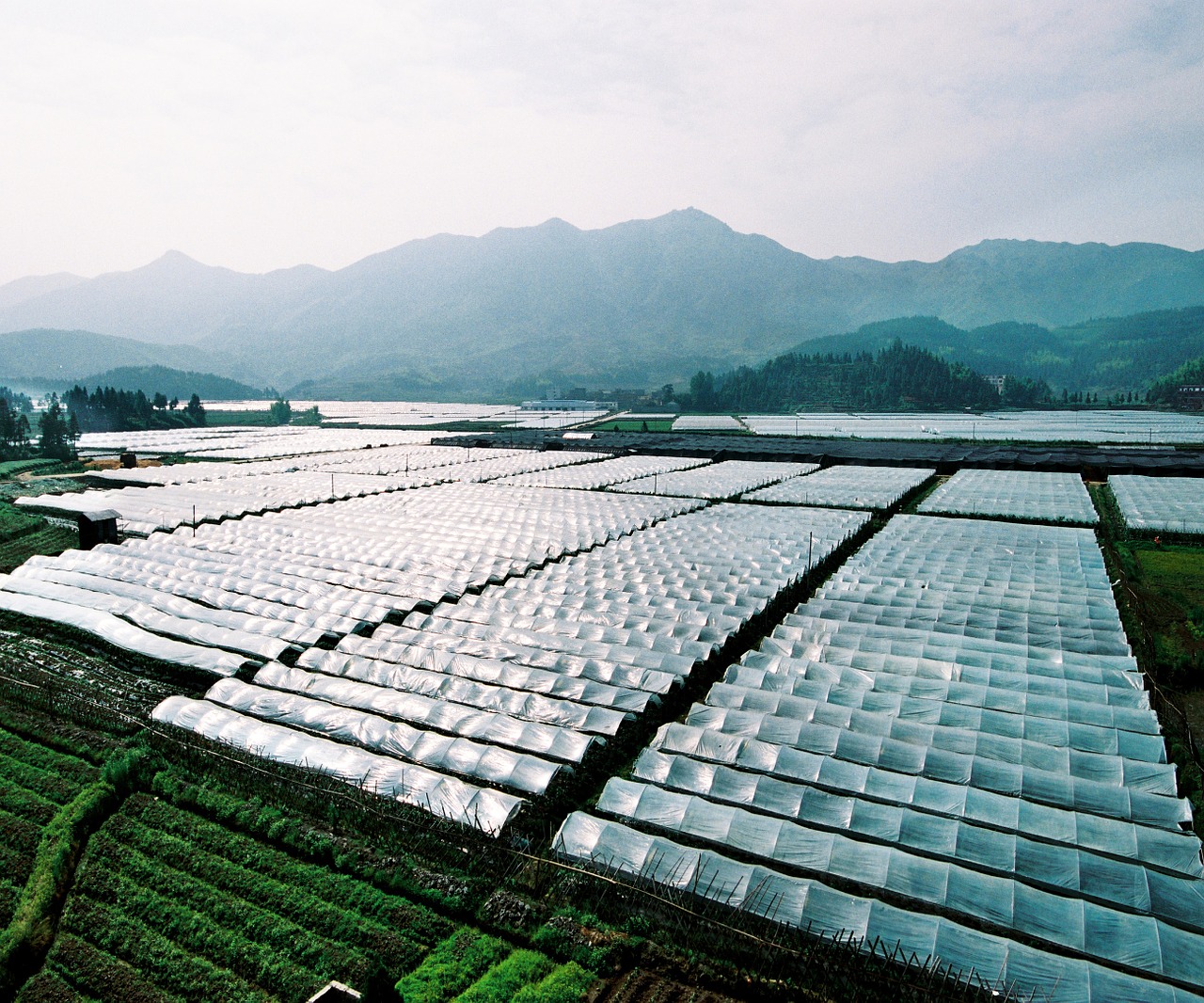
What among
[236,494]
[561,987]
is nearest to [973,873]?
[561,987]

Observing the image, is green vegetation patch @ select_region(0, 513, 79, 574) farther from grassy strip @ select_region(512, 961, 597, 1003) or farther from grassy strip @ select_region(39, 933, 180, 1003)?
grassy strip @ select_region(512, 961, 597, 1003)

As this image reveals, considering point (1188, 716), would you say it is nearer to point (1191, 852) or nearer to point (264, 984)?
point (1191, 852)

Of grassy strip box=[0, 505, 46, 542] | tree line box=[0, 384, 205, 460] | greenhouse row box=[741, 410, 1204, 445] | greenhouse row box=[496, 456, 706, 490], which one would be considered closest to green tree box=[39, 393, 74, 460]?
tree line box=[0, 384, 205, 460]

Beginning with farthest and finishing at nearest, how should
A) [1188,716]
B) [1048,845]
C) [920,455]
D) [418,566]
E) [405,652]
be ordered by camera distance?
1. [920,455]
2. [418,566]
3. [405,652]
4. [1188,716]
5. [1048,845]

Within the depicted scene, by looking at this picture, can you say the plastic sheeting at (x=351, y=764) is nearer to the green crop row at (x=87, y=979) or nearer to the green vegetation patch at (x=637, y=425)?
the green crop row at (x=87, y=979)

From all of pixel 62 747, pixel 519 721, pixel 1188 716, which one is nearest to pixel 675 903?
pixel 519 721

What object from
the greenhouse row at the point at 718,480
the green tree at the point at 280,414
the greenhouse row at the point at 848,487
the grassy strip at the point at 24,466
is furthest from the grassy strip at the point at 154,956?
the green tree at the point at 280,414

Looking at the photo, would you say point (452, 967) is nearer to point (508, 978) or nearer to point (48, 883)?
point (508, 978)

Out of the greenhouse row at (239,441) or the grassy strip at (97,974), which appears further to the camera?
the greenhouse row at (239,441)
